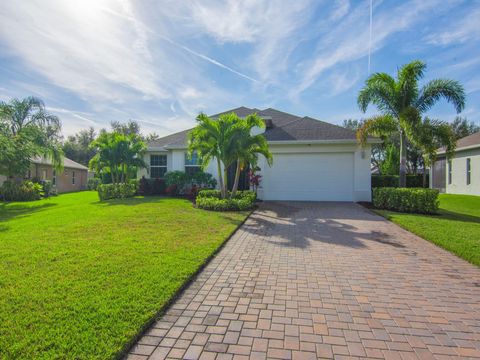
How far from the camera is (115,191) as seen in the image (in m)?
15.0

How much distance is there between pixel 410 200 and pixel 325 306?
866 cm

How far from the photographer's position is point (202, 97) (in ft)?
49.4

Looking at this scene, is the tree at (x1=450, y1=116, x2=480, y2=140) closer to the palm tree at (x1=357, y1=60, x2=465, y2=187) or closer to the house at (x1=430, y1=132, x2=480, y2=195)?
the house at (x1=430, y1=132, x2=480, y2=195)

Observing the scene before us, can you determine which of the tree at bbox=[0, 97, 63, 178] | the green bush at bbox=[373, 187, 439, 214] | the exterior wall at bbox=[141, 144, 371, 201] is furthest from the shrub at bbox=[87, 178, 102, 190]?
the green bush at bbox=[373, 187, 439, 214]

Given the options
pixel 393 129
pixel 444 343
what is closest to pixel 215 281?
pixel 444 343

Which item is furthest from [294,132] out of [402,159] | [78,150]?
[78,150]

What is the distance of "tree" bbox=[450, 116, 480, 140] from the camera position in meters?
34.0

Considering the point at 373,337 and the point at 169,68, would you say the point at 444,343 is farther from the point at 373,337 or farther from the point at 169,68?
the point at 169,68

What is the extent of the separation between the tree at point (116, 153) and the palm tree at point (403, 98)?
40.1 ft

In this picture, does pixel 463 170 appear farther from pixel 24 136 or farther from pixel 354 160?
pixel 24 136

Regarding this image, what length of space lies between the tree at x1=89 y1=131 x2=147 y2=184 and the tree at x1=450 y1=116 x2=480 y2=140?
3941 centimetres

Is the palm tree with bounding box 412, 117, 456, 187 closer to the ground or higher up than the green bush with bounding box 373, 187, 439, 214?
higher up

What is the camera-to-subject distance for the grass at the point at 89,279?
7.86 feet

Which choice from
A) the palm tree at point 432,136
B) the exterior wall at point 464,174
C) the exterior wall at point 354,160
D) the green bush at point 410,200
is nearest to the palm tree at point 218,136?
the exterior wall at point 354,160
